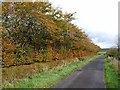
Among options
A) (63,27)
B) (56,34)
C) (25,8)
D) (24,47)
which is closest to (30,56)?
(24,47)

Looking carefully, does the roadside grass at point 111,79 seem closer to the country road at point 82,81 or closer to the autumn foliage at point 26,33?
the country road at point 82,81

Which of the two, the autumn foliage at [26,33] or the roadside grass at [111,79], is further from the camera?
the autumn foliage at [26,33]

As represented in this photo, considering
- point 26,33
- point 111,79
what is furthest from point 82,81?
point 26,33

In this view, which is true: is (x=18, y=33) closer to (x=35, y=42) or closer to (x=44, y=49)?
(x=35, y=42)

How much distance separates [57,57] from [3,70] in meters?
18.5

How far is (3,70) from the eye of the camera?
19469 mm

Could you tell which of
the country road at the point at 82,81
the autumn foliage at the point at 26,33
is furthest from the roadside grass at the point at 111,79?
the autumn foliage at the point at 26,33

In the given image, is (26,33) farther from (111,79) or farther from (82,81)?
(111,79)

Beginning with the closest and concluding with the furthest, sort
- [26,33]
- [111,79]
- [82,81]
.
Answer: [82,81] < [111,79] < [26,33]

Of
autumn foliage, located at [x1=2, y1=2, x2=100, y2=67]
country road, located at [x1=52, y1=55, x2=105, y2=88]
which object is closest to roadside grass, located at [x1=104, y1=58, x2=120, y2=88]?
country road, located at [x1=52, y1=55, x2=105, y2=88]

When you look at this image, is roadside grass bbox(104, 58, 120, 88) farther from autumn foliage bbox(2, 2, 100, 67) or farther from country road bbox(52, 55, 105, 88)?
autumn foliage bbox(2, 2, 100, 67)

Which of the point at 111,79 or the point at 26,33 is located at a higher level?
the point at 26,33

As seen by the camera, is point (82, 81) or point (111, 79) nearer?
point (82, 81)

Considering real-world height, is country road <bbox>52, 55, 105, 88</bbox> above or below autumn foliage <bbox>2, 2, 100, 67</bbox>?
below
